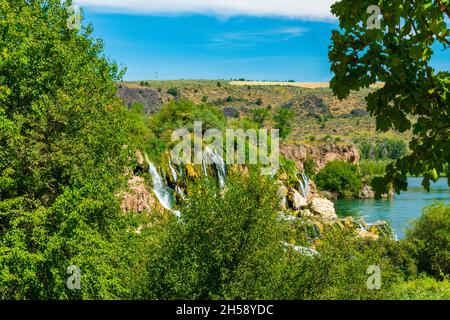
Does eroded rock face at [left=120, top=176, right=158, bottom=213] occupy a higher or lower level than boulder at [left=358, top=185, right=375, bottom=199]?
higher

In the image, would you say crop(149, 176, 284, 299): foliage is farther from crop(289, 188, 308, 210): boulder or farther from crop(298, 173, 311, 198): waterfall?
crop(298, 173, 311, 198): waterfall

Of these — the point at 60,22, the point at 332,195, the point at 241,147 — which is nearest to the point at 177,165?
the point at 241,147

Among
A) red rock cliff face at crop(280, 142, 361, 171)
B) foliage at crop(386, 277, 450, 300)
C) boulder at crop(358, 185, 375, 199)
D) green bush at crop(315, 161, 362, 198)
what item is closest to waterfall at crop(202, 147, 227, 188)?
foliage at crop(386, 277, 450, 300)

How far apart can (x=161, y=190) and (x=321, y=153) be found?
3017 inches

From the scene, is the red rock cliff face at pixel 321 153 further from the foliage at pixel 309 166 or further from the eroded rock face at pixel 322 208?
the eroded rock face at pixel 322 208

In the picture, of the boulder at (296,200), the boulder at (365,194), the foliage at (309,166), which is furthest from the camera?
the foliage at (309,166)

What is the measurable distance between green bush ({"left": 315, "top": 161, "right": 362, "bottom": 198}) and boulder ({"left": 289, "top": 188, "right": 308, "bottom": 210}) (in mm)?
36040

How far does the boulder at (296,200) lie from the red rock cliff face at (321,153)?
3174cm

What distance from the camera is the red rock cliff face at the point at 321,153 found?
9950cm

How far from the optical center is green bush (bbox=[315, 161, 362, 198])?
101 metres

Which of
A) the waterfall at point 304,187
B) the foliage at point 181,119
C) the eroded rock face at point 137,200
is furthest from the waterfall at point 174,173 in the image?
the waterfall at point 304,187
